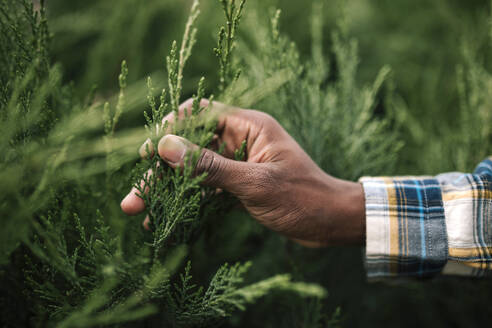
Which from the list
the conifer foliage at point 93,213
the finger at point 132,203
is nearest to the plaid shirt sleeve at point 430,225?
the conifer foliage at point 93,213

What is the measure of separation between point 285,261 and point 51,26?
2.14 metres

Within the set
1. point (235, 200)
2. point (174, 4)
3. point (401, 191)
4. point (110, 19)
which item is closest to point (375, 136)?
point (401, 191)

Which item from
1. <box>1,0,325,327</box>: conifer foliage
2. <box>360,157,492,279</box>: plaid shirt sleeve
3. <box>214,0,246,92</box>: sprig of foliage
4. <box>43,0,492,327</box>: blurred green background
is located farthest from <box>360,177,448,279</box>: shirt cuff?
<box>214,0,246,92</box>: sprig of foliage

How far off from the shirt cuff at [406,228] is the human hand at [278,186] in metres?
0.09

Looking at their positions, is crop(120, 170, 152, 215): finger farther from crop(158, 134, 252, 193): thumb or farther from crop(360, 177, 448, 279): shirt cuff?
crop(360, 177, 448, 279): shirt cuff

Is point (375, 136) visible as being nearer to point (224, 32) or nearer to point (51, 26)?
point (224, 32)

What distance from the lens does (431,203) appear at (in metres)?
1.41

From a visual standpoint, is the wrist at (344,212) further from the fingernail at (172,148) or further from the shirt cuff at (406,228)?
the fingernail at (172,148)

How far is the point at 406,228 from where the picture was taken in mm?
1400

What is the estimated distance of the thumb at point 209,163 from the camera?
1.09 metres

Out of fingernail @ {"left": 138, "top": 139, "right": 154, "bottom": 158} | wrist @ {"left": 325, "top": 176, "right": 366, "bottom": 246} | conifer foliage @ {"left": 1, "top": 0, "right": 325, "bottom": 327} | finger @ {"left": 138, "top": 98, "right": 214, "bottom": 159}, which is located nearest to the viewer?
conifer foliage @ {"left": 1, "top": 0, "right": 325, "bottom": 327}

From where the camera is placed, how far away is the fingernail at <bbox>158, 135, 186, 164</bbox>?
108 cm

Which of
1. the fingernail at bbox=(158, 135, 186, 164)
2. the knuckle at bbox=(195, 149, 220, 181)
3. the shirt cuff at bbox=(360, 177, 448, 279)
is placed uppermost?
the fingernail at bbox=(158, 135, 186, 164)

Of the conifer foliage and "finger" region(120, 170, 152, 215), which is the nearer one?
the conifer foliage
